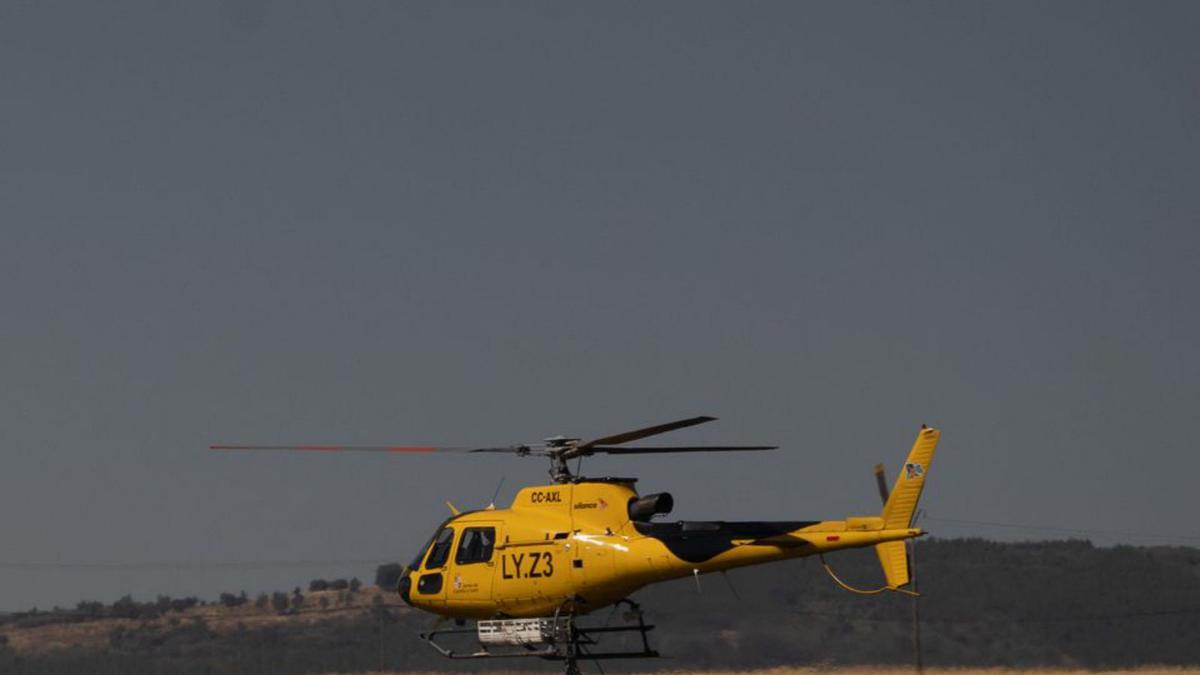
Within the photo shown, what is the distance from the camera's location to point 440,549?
4394cm

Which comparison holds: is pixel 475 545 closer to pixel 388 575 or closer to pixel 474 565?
pixel 474 565

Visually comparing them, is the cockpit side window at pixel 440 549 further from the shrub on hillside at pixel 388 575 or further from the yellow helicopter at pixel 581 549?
the shrub on hillside at pixel 388 575

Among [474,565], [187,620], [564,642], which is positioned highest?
[187,620]

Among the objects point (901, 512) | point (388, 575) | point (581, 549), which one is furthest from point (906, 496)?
point (388, 575)

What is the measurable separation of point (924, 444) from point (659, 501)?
17.6ft

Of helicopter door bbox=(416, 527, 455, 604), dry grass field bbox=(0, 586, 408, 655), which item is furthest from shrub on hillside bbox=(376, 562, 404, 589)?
helicopter door bbox=(416, 527, 455, 604)

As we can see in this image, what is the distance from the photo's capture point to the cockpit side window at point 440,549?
143 ft

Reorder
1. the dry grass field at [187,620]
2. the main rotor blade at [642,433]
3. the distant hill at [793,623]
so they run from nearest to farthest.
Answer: the main rotor blade at [642,433]
the distant hill at [793,623]
the dry grass field at [187,620]

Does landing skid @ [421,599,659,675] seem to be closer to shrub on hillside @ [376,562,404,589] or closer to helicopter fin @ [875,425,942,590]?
helicopter fin @ [875,425,942,590]

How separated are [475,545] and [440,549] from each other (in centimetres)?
109

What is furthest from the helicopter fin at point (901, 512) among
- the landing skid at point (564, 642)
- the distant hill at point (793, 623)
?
the distant hill at point (793, 623)

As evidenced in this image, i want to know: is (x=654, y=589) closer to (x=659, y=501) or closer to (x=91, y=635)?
(x=659, y=501)

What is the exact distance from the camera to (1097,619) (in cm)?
7000

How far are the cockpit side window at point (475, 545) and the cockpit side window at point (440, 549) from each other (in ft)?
1.10
